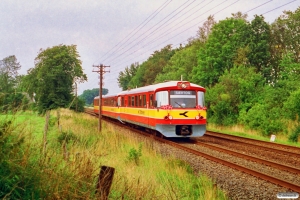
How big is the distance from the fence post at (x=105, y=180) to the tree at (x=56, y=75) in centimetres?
3638

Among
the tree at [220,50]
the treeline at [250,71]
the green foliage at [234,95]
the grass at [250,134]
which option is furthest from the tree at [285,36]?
the grass at [250,134]

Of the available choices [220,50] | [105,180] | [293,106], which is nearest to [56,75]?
[220,50]

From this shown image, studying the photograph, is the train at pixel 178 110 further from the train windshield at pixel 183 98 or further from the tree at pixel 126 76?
the tree at pixel 126 76

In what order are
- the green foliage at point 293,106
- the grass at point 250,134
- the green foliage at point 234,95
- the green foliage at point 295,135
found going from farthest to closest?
the green foliage at point 234,95 < the green foliage at point 293,106 < the grass at point 250,134 < the green foliage at point 295,135

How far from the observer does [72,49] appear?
159ft

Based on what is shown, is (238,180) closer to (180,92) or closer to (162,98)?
(162,98)

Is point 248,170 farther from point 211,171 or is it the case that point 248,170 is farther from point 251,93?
point 251,93

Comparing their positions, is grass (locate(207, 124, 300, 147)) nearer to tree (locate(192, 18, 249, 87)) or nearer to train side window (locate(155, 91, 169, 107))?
train side window (locate(155, 91, 169, 107))

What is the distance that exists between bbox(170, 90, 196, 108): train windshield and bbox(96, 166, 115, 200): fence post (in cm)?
1216

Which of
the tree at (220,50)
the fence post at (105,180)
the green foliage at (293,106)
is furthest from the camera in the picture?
the tree at (220,50)

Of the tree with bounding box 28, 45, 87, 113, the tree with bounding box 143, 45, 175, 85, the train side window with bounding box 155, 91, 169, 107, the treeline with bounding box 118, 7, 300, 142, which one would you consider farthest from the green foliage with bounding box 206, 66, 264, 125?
the tree with bounding box 143, 45, 175, 85

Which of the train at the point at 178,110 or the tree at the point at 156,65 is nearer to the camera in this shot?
the train at the point at 178,110

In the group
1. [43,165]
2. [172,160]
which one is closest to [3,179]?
[43,165]

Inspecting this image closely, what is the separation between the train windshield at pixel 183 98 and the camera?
57.5 feet
